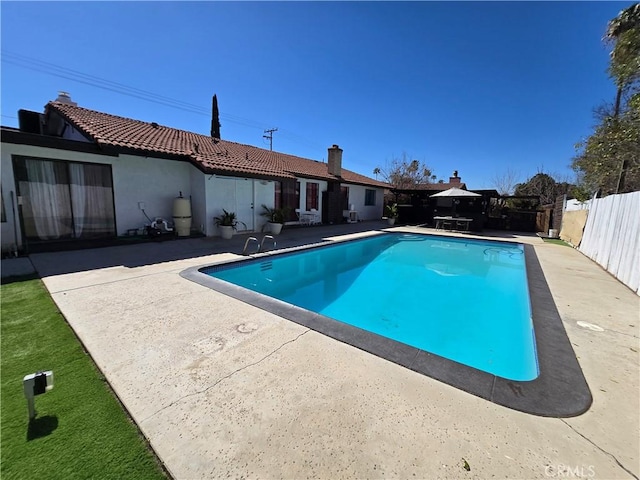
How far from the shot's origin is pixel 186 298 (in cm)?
477

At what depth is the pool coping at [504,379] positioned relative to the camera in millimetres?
2455

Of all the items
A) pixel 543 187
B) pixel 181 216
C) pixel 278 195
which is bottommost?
pixel 181 216

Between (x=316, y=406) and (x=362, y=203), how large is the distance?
68.7ft

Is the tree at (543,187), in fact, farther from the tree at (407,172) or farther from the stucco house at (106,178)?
the stucco house at (106,178)

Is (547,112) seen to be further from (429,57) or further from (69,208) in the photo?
(69,208)

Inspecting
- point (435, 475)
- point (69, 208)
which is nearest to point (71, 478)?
point (435, 475)

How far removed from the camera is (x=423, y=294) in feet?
23.4

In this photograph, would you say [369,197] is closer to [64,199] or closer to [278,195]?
[278,195]

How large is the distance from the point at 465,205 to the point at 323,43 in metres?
15.3

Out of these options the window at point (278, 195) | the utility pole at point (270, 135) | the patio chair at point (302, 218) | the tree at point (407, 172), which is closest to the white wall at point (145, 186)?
the window at point (278, 195)

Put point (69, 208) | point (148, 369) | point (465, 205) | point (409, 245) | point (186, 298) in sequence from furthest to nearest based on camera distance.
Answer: point (465, 205), point (409, 245), point (69, 208), point (186, 298), point (148, 369)

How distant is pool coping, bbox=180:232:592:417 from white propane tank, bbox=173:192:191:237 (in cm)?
701

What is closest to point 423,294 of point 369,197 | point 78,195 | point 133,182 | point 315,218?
point 133,182

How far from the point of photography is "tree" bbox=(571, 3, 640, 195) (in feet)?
30.2
